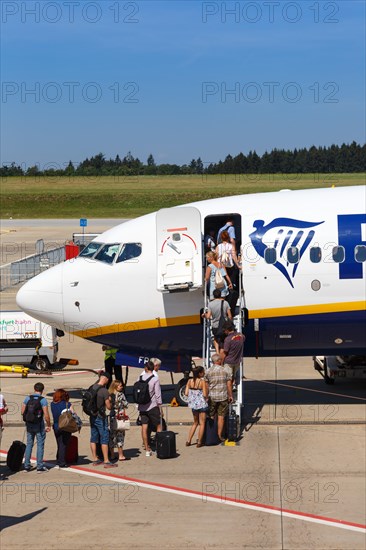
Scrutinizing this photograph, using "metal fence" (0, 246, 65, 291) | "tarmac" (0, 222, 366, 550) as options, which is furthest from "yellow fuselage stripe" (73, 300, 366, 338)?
"metal fence" (0, 246, 65, 291)

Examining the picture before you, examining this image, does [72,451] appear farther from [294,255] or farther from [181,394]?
Result: [294,255]

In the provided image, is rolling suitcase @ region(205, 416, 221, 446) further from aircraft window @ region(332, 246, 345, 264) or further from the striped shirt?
aircraft window @ region(332, 246, 345, 264)

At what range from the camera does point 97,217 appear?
108062 millimetres

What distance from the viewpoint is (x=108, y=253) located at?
20766mm

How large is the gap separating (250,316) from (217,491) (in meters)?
5.97

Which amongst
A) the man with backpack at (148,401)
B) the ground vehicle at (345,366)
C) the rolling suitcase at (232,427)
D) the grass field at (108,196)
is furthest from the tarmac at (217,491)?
the grass field at (108,196)

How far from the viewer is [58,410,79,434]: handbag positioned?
53.4ft

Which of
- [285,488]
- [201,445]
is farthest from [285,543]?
[201,445]

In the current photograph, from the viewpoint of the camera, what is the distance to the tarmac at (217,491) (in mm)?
12875

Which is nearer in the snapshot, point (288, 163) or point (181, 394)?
point (181, 394)

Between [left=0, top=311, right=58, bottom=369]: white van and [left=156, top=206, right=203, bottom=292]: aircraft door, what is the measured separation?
6.82m

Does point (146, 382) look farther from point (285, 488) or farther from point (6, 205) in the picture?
point (6, 205)

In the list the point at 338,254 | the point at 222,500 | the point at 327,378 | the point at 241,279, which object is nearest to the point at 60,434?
the point at 222,500

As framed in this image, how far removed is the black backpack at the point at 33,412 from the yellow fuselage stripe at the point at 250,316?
4.80 metres
